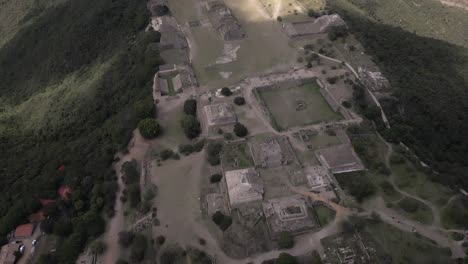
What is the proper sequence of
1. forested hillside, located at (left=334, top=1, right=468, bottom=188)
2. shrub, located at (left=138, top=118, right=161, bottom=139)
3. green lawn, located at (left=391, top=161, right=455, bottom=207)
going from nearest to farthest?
1. green lawn, located at (left=391, top=161, right=455, bottom=207)
2. shrub, located at (left=138, top=118, right=161, bottom=139)
3. forested hillside, located at (left=334, top=1, right=468, bottom=188)

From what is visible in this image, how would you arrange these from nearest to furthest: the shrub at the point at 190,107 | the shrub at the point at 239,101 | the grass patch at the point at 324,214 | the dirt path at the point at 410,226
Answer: the dirt path at the point at 410,226
the grass patch at the point at 324,214
the shrub at the point at 190,107
the shrub at the point at 239,101

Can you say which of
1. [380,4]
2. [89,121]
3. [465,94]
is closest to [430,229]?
[465,94]

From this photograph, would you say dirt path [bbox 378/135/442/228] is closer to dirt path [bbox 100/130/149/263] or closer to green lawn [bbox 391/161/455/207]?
green lawn [bbox 391/161/455/207]

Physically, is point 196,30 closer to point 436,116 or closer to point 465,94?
point 436,116

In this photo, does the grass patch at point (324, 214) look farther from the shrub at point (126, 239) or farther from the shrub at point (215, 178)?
the shrub at point (126, 239)

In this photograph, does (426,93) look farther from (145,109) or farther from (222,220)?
(145,109)

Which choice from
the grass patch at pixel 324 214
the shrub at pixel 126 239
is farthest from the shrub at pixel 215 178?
the grass patch at pixel 324 214

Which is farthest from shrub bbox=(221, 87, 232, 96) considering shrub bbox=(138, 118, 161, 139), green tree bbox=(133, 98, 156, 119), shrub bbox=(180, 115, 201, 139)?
shrub bbox=(138, 118, 161, 139)
